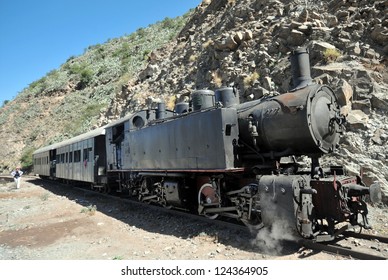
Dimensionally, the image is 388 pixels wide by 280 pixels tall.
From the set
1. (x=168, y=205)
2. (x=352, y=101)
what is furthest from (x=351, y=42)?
(x=168, y=205)

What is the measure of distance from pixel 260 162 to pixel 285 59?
302 inches

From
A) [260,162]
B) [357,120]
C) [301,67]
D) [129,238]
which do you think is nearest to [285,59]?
[357,120]

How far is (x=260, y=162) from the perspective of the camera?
7219mm

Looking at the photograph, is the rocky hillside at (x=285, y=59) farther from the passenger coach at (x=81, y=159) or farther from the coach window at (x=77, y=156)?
the coach window at (x=77, y=156)

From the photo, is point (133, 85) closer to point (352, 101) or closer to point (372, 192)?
point (352, 101)

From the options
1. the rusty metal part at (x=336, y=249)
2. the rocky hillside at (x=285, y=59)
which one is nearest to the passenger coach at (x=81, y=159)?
the rocky hillside at (x=285, y=59)

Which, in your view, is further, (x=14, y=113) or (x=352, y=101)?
(x=14, y=113)

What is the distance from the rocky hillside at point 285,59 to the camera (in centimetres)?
947

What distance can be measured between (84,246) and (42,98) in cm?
4827

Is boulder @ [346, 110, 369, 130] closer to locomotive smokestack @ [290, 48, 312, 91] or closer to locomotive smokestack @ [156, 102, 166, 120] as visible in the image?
locomotive smokestack @ [290, 48, 312, 91]

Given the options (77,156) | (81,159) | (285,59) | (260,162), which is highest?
(285,59)

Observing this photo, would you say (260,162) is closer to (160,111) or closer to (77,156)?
(160,111)

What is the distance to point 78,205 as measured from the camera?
43.6 ft
